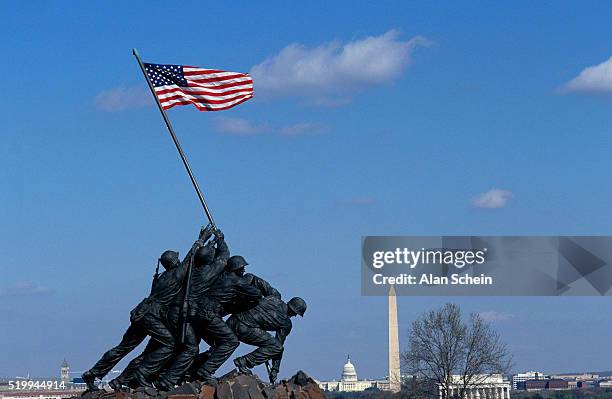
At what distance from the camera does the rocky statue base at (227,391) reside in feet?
94.5

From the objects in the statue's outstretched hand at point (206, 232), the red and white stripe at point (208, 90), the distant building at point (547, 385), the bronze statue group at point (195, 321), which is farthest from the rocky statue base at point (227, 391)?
the distant building at point (547, 385)

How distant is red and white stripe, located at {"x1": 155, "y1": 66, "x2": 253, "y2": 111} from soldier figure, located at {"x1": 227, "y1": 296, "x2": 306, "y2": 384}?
4197mm

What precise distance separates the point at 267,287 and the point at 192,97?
4249 millimetres

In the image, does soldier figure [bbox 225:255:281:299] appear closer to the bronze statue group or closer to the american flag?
the bronze statue group

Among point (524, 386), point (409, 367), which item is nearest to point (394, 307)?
point (409, 367)

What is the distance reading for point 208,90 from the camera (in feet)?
102

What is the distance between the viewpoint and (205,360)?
29.8m

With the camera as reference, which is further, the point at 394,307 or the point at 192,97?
the point at 394,307

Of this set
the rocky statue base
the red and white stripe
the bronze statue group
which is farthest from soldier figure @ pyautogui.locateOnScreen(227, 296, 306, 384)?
the red and white stripe

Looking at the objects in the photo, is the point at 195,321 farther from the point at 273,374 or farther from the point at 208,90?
the point at 208,90

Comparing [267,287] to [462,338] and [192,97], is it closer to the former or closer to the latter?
[192,97]

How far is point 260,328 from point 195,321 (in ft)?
4.73

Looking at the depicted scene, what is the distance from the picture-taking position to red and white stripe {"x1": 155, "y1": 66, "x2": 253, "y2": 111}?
3119 centimetres

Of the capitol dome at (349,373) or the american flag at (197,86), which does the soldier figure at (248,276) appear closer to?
the american flag at (197,86)
